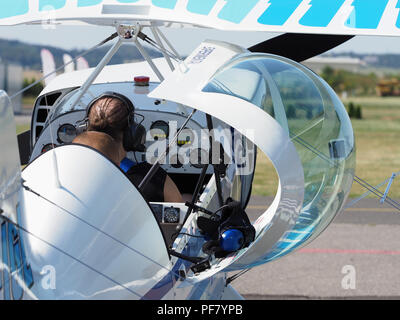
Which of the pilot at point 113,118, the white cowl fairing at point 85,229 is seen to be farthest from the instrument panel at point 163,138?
the white cowl fairing at point 85,229

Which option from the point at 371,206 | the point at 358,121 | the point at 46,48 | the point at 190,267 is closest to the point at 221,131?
the point at 190,267

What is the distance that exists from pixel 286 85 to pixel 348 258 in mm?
4945

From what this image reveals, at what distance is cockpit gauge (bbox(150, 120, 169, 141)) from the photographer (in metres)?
5.10

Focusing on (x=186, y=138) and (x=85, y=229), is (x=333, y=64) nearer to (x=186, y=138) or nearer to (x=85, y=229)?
(x=186, y=138)

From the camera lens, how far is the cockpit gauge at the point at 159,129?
16.7 ft

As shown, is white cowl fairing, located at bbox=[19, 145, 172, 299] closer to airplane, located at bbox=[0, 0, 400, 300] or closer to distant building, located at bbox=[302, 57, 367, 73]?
airplane, located at bbox=[0, 0, 400, 300]

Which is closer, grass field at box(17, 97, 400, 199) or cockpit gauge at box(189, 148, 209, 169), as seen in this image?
cockpit gauge at box(189, 148, 209, 169)

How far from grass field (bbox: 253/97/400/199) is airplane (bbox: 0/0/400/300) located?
8.54 m

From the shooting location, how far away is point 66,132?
482 cm

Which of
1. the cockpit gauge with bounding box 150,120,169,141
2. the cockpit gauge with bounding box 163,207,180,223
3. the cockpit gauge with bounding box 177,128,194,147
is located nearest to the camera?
the cockpit gauge with bounding box 163,207,180,223

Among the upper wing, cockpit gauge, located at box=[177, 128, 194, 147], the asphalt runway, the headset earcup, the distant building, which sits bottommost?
the distant building

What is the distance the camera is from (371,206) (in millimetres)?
11328

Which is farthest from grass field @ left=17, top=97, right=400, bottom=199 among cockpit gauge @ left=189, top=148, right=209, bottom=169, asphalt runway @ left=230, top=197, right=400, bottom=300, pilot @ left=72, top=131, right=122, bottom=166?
pilot @ left=72, top=131, right=122, bottom=166

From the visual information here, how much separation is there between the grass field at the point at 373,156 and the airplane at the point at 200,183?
8539 millimetres
